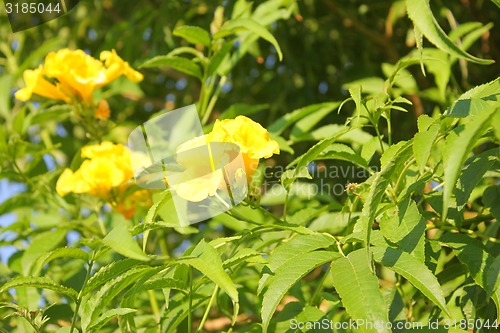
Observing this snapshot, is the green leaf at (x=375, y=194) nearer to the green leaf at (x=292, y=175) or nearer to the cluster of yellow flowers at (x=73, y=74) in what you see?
the green leaf at (x=292, y=175)

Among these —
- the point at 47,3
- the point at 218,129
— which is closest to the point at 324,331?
the point at 218,129

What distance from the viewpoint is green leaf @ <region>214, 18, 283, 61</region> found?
1.20 metres

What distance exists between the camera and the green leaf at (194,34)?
1238 mm

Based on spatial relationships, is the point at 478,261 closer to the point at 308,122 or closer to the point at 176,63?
the point at 308,122

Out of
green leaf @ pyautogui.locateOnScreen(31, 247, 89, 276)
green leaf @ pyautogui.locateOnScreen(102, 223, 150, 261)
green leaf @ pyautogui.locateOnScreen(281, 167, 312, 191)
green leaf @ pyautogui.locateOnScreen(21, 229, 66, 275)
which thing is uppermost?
green leaf @ pyautogui.locateOnScreen(102, 223, 150, 261)

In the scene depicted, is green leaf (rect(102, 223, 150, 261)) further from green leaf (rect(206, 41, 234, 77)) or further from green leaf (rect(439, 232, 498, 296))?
green leaf (rect(206, 41, 234, 77))

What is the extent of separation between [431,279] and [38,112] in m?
1.11

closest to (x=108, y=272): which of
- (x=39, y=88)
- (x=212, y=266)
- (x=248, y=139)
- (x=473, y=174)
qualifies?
(x=212, y=266)

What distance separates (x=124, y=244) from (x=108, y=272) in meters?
0.10

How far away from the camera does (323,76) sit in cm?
216

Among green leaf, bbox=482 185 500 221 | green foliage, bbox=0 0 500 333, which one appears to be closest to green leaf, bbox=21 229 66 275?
green foliage, bbox=0 0 500 333

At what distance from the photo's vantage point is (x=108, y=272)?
0.83 m

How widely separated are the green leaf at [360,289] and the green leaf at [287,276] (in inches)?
0.8

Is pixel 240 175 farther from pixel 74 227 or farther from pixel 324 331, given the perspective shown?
pixel 74 227
